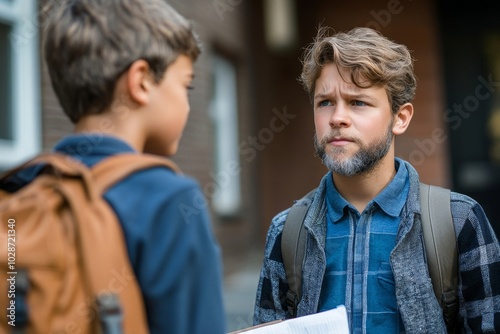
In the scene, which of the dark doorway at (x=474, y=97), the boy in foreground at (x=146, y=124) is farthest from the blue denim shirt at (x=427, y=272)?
the dark doorway at (x=474, y=97)

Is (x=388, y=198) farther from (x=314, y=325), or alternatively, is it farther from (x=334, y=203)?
(x=314, y=325)

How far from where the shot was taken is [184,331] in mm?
1391

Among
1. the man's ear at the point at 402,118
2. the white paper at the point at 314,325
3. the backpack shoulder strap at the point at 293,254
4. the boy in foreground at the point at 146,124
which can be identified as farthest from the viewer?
the man's ear at the point at 402,118

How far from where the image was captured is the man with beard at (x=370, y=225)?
2088 millimetres

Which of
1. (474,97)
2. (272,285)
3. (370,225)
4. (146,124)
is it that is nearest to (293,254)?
(272,285)

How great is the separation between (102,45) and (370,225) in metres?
1.06

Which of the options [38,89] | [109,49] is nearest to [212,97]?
[38,89]

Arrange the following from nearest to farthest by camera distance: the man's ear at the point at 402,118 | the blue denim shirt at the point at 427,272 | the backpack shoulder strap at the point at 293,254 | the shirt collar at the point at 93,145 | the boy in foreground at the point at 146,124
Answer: the boy in foreground at the point at 146,124
the shirt collar at the point at 93,145
the blue denim shirt at the point at 427,272
the backpack shoulder strap at the point at 293,254
the man's ear at the point at 402,118

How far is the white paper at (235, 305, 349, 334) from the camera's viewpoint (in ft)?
6.23

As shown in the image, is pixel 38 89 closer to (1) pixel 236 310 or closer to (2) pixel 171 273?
(1) pixel 236 310

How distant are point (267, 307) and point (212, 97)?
7.13 metres

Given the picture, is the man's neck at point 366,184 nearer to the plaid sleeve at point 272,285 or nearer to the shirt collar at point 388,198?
the shirt collar at point 388,198

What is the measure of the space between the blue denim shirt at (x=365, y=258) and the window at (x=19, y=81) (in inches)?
130

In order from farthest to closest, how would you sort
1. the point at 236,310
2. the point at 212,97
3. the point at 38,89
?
the point at 212,97 < the point at 236,310 < the point at 38,89
